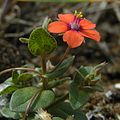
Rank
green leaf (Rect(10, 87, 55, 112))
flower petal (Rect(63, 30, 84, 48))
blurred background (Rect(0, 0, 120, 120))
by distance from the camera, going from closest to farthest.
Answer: flower petal (Rect(63, 30, 84, 48)) < green leaf (Rect(10, 87, 55, 112)) < blurred background (Rect(0, 0, 120, 120))

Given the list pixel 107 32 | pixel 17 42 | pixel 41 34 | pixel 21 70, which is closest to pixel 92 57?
pixel 107 32

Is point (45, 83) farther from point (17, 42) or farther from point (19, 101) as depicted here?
point (17, 42)

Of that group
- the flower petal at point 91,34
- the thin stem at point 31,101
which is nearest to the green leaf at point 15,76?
the thin stem at point 31,101

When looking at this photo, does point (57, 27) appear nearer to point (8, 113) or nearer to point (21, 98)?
point (21, 98)

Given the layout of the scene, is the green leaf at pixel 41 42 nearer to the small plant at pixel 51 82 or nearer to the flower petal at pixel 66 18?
the small plant at pixel 51 82

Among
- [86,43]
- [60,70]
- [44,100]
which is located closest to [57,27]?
[60,70]

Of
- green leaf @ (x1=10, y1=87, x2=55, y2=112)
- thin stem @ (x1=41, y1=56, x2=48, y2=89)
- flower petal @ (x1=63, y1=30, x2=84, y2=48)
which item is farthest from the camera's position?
thin stem @ (x1=41, y1=56, x2=48, y2=89)

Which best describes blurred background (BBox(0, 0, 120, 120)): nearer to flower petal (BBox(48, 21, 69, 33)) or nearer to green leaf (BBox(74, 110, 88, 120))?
green leaf (BBox(74, 110, 88, 120))

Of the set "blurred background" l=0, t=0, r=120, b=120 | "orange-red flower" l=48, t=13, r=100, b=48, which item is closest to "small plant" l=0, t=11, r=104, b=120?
"orange-red flower" l=48, t=13, r=100, b=48
